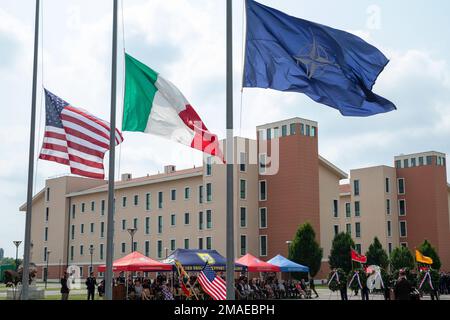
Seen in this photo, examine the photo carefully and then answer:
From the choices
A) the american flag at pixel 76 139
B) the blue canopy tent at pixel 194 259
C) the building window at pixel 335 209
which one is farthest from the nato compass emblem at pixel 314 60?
the building window at pixel 335 209

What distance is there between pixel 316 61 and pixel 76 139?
7576 mm

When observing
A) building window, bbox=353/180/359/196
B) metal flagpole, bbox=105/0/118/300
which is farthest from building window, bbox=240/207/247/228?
metal flagpole, bbox=105/0/118/300

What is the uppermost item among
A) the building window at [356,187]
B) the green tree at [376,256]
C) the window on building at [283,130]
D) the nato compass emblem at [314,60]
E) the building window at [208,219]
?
the window on building at [283,130]

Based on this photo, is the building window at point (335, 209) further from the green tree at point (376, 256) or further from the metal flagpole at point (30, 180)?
the metal flagpole at point (30, 180)

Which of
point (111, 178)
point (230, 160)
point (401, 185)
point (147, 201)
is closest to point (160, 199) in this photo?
point (147, 201)

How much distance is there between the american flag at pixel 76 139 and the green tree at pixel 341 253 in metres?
54.4

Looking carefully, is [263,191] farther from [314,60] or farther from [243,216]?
[314,60]

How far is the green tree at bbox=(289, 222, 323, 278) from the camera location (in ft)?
217

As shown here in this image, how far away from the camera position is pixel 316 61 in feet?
46.1

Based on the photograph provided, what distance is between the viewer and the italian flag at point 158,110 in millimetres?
15680

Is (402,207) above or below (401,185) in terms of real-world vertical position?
below
